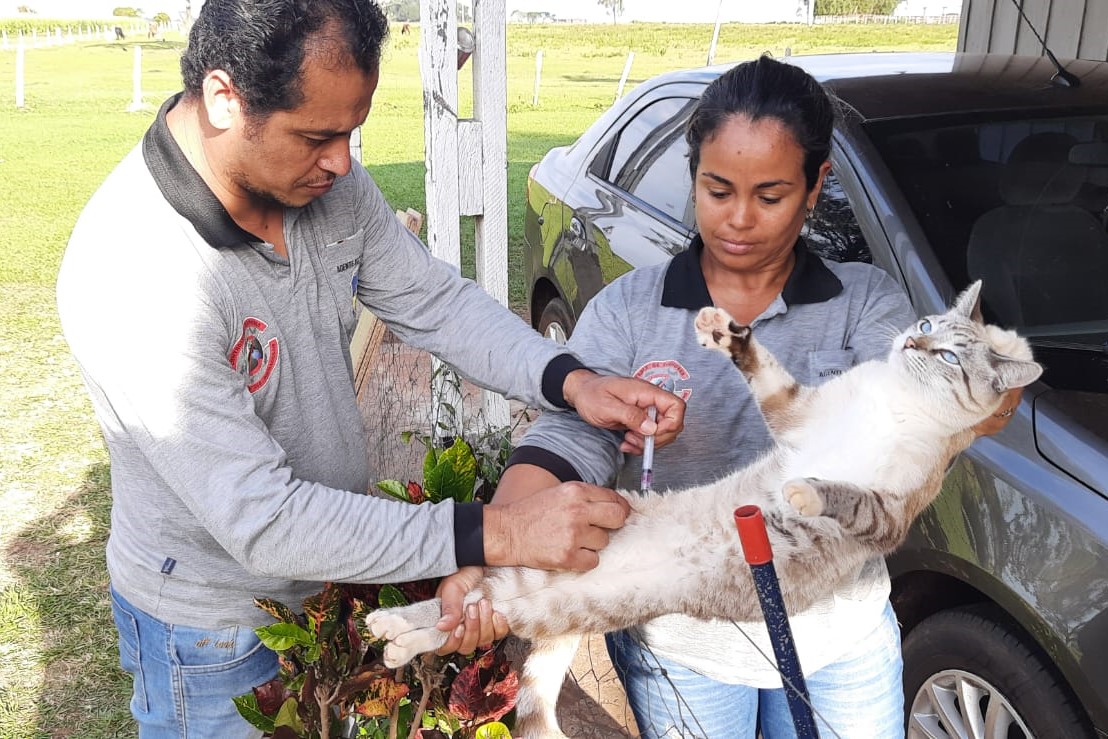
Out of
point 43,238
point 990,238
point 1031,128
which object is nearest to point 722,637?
point 990,238

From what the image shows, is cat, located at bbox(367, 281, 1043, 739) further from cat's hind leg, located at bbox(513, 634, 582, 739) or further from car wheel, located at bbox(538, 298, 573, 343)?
car wheel, located at bbox(538, 298, 573, 343)

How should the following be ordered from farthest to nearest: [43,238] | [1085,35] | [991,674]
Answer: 1. [43,238]
2. [1085,35]
3. [991,674]

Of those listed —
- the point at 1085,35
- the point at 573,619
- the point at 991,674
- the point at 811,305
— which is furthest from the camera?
the point at 1085,35

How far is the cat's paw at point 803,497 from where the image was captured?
1611 millimetres

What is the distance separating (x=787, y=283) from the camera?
1.97m

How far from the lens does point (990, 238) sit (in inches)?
119

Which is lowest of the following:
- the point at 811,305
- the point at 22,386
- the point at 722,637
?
the point at 22,386

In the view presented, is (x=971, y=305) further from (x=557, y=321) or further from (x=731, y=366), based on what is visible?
(x=557, y=321)

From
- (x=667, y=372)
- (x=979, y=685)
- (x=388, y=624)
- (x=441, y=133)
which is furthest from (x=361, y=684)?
(x=441, y=133)

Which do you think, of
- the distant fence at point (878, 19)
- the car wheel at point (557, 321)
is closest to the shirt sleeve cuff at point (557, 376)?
the car wheel at point (557, 321)

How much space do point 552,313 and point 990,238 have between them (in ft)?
8.32

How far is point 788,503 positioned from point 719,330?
366 mm

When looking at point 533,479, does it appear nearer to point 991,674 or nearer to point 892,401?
point 892,401

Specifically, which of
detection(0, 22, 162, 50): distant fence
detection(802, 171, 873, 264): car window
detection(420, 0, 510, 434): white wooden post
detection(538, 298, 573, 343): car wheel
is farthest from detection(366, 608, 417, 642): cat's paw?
detection(0, 22, 162, 50): distant fence
